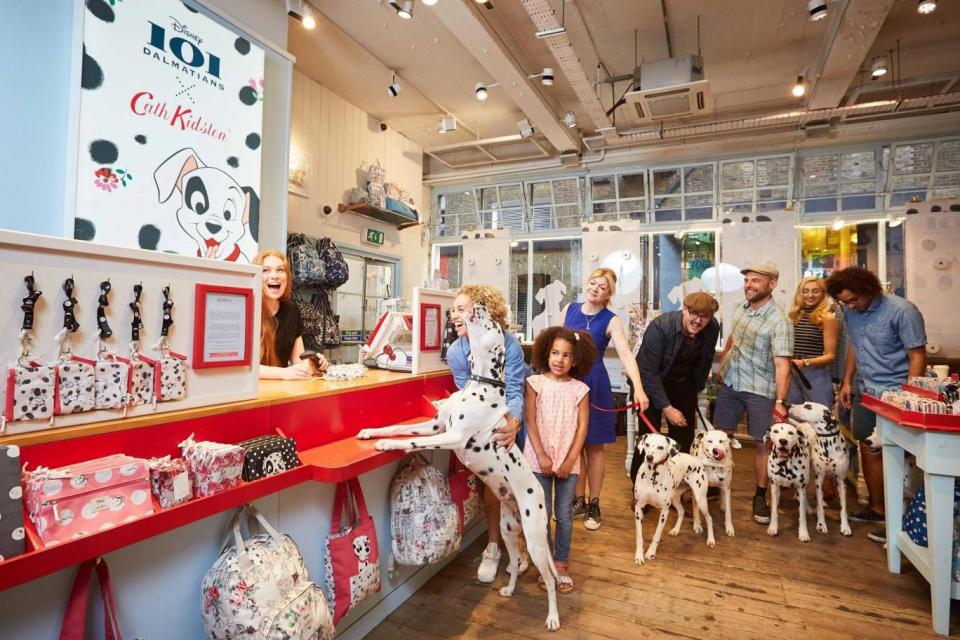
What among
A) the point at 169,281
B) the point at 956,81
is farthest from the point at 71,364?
the point at 956,81

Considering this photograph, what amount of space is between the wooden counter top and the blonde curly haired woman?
301 mm

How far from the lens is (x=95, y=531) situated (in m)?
1.09

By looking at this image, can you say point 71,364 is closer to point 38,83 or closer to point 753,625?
point 38,83

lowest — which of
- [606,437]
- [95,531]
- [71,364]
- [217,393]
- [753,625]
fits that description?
[753,625]

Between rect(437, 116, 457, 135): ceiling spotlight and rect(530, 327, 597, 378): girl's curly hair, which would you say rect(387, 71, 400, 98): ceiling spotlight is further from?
rect(530, 327, 597, 378): girl's curly hair

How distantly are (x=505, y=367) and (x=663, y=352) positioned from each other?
1.54 meters

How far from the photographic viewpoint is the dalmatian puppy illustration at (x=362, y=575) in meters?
1.78

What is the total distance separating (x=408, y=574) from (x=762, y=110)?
633 centimetres

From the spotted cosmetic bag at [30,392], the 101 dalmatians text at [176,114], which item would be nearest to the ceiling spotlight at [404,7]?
the 101 dalmatians text at [176,114]

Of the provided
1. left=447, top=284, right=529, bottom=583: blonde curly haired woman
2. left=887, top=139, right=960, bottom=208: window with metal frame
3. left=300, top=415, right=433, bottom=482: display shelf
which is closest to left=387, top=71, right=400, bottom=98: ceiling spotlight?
left=447, top=284, right=529, bottom=583: blonde curly haired woman

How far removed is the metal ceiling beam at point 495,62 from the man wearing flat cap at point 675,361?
8.78 ft

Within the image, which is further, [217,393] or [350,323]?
[350,323]

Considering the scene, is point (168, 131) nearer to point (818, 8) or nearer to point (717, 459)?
point (717, 459)

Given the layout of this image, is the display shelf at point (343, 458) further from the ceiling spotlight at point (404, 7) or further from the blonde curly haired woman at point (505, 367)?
the ceiling spotlight at point (404, 7)
